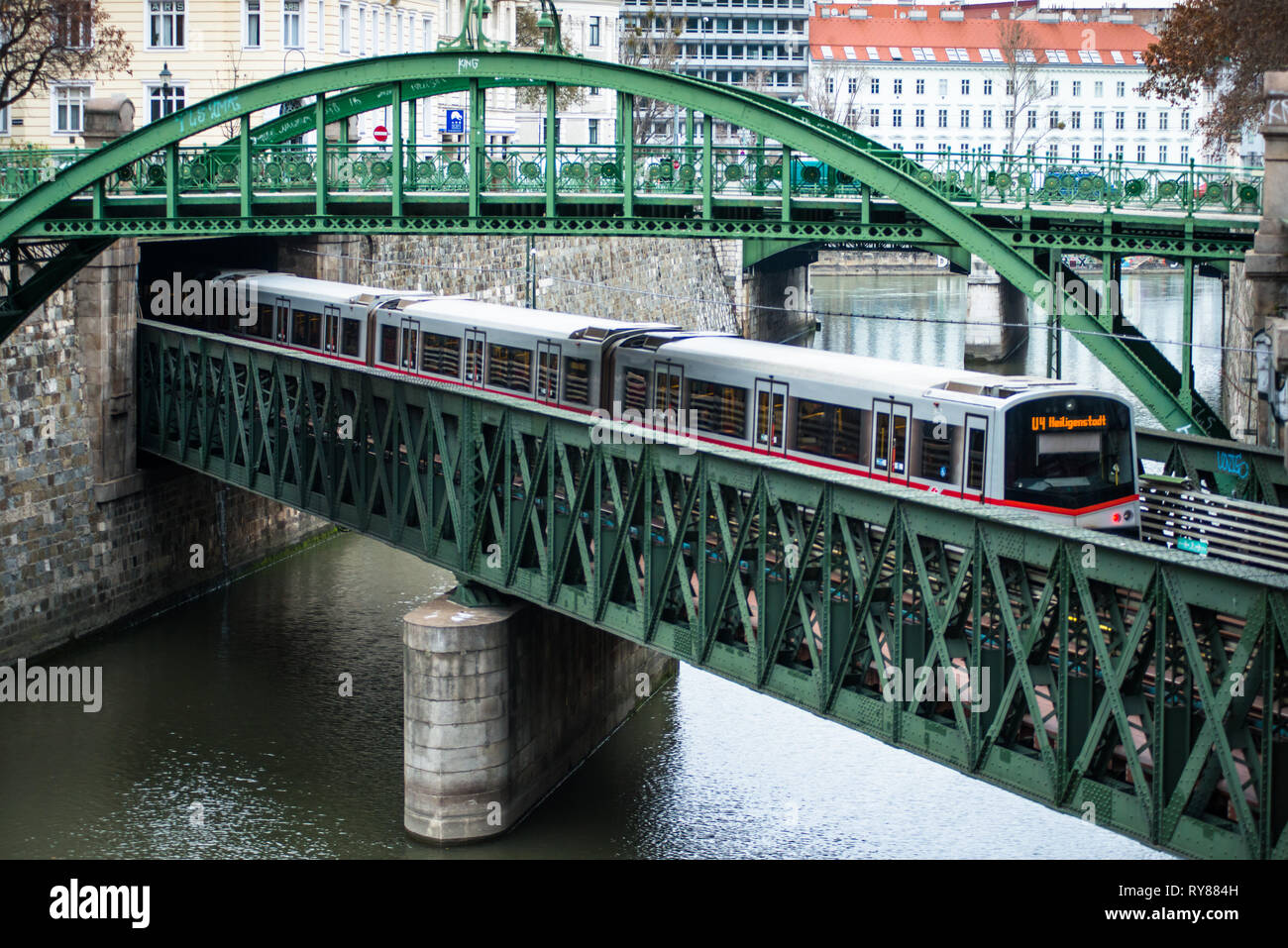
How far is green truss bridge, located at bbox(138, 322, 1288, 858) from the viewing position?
1831 cm

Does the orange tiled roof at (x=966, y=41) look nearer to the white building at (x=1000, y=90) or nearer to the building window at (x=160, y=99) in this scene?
the white building at (x=1000, y=90)

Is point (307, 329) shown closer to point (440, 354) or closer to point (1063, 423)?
point (440, 354)

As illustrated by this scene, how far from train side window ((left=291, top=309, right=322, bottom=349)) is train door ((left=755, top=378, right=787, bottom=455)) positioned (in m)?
13.5

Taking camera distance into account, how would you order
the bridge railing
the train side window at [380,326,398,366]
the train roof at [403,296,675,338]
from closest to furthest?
the bridge railing → the train roof at [403,296,675,338] → the train side window at [380,326,398,366]

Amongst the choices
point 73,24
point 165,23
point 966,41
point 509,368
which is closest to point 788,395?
point 509,368

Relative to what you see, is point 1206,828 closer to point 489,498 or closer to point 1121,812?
point 1121,812

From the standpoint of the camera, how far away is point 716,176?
32250mm

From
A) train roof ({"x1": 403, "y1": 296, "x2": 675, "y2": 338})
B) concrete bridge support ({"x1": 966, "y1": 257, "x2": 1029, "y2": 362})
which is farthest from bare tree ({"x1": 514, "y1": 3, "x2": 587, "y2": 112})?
train roof ({"x1": 403, "y1": 296, "x2": 675, "y2": 338})

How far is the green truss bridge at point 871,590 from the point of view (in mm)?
18312

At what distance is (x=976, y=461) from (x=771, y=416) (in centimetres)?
456

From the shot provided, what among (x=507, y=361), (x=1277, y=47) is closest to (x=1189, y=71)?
(x=1277, y=47)

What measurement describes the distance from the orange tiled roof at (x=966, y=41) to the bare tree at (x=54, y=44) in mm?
93195


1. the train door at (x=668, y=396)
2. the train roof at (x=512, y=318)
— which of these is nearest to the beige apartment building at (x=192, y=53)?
the train roof at (x=512, y=318)

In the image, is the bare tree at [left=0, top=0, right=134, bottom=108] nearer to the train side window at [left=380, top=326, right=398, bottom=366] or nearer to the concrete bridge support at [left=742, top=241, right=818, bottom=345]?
the train side window at [left=380, top=326, right=398, bottom=366]
